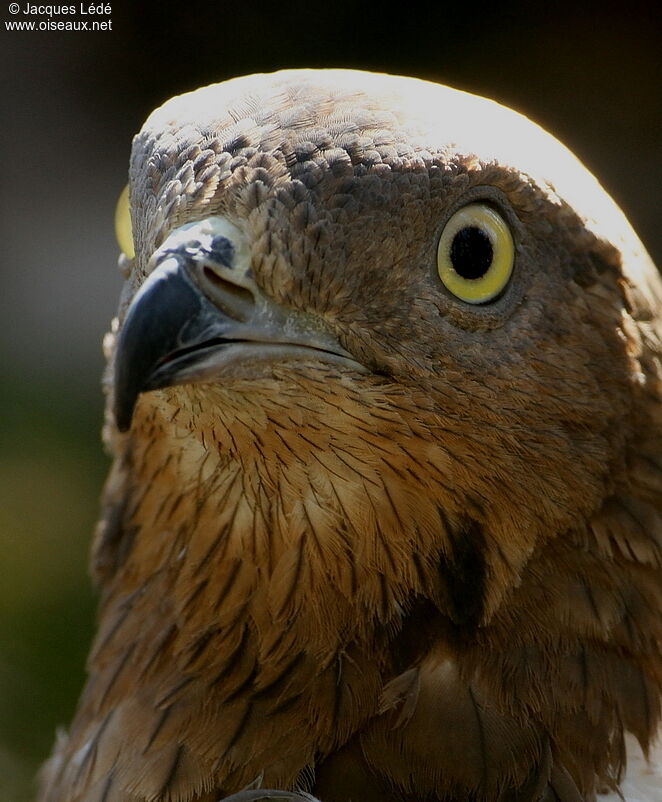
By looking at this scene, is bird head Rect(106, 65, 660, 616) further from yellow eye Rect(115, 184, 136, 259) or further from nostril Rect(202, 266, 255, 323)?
yellow eye Rect(115, 184, 136, 259)

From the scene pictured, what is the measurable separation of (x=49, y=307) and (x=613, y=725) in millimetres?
5523

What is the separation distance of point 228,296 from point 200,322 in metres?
0.08

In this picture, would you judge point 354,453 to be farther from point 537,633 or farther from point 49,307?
point 49,307

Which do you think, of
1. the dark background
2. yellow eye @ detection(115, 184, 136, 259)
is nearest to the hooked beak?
yellow eye @ detection(115, 184, 136, 259)

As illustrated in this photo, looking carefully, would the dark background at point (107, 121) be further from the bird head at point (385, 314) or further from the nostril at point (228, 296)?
the nostril at point (228, 296)

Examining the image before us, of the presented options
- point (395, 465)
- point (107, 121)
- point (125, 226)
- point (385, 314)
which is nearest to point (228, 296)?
point (385, 314)

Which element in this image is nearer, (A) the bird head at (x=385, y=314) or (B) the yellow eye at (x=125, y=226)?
(A) the bird head at (x=385, y=314)

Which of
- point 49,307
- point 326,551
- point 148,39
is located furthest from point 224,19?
point 326,551

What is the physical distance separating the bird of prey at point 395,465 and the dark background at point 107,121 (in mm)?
3710

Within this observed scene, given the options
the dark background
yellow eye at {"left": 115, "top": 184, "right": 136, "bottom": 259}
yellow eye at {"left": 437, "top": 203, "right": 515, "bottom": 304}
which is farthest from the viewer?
the dark background

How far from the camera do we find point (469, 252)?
229cm

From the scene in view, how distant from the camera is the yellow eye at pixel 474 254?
7.52 feet

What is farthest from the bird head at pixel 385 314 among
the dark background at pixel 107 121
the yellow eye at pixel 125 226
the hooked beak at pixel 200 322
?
the dark background at pixel 107 121

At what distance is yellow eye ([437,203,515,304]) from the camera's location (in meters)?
2.29
